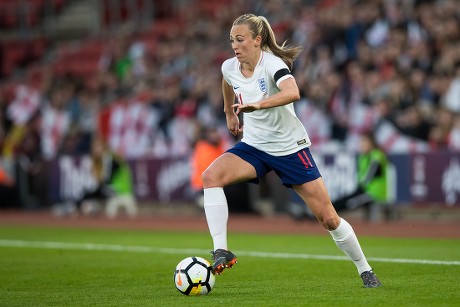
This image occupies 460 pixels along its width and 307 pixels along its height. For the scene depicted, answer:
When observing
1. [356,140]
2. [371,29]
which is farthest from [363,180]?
[371,29]

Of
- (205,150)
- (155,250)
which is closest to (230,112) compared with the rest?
(155,250)

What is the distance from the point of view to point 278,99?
27.4 feet

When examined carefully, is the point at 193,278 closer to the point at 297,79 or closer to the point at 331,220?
the point at 331,220

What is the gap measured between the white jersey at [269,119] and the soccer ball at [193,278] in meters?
1.19

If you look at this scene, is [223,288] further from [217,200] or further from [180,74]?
[180,74]

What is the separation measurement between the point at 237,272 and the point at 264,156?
229 cm

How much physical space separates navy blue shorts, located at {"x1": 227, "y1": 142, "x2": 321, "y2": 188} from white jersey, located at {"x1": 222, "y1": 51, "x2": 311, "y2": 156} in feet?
0.16

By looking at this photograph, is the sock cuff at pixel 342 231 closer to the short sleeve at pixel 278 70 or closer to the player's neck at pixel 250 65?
the short sleeve at pixel 278 70

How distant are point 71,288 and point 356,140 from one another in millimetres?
11194

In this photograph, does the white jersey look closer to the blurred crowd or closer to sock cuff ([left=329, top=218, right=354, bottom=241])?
sock cuff ([left=329, top=218, right=354, bottom=241])

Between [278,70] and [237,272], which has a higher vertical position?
[278,70]

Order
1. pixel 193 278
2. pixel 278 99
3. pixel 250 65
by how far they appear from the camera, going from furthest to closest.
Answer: pixel 250 65 → pixel 193 278 → pixel 278 99

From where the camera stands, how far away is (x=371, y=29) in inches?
810

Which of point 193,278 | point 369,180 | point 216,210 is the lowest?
point 369,180
